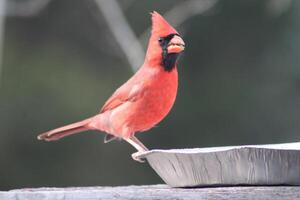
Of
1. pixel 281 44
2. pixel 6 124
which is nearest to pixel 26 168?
pixel 6 124

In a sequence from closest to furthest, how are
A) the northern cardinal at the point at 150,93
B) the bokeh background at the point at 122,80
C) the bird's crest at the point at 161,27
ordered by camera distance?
the bird's crest at the point at 161,27
the northern cardinal at the point at 150,93
the bokeh background at the point at 122,80

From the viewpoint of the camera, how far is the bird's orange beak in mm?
3516

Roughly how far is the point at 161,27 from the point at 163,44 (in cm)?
16

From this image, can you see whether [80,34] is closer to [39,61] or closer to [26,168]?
[39,61]

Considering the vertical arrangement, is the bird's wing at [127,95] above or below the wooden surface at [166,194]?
above

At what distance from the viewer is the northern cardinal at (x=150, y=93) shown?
3.64m

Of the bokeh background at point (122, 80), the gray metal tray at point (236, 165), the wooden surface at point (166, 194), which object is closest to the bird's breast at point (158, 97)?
the gray metal tray at point (236, 165)

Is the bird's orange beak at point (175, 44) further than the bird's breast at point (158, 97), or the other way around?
the bird's breast at point (158, 97)

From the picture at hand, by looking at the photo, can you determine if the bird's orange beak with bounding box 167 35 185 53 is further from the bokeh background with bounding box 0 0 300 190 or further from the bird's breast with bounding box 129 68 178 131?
the bokeh background with bounding box 0 0 300 190

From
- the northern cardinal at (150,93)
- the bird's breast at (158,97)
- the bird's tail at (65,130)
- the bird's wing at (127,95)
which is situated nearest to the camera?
the northern cardinal at (150,93)

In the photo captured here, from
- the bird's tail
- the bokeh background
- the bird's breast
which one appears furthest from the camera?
the bokeh background

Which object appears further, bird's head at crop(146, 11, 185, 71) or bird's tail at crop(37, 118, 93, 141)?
bird's tail at crop(37, 118, 93, 141)

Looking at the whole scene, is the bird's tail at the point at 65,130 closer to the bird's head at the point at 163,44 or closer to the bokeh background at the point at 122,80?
the bird's head at the point at 163,44

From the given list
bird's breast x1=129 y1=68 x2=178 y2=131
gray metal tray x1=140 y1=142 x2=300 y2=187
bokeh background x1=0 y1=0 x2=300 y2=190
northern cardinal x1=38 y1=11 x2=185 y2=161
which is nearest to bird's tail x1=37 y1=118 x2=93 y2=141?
northern cardinal x1=38 y1=11 x2=185 y2=161
